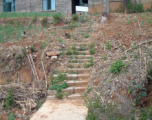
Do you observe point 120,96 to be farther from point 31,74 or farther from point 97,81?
point 31,74

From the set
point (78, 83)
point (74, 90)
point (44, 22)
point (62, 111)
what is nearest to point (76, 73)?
point (78, 83)

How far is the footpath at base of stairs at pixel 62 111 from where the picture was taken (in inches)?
156

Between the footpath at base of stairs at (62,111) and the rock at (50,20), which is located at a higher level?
the rock at (50,20)

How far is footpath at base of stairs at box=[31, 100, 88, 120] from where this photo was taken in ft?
13.0

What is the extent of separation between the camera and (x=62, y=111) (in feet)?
14.0

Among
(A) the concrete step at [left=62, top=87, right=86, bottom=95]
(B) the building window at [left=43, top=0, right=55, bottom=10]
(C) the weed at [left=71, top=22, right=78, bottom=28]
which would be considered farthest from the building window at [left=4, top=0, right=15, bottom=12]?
(A) the concrete step at [left=62, top=87, right=86, bottom=95]

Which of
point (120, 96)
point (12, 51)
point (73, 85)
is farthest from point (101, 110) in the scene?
point (12, 51)

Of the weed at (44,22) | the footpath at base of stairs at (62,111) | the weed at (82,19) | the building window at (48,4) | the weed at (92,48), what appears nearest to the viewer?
the footpath at base of stairs at (62,111)

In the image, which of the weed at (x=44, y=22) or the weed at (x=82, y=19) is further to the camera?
the weed at (x=82, y=19)

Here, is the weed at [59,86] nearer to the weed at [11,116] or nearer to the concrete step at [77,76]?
the concrete step at [77,76]

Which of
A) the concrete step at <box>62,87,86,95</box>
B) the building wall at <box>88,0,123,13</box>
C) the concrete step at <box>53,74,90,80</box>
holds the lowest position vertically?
the concrete step at <box>62,87,86,95</box>

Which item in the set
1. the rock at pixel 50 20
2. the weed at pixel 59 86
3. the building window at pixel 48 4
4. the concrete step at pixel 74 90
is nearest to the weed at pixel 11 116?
the weed at pixel 59 86

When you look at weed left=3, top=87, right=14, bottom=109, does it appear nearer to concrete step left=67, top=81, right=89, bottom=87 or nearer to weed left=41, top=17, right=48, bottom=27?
concrete step left=67, top=81, right=89, bottom=87

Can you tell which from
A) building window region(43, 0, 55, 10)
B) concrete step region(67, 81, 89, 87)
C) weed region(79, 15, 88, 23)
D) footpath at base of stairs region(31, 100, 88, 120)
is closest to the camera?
footpath at base of stairs region(31, 100, 88, 120)
